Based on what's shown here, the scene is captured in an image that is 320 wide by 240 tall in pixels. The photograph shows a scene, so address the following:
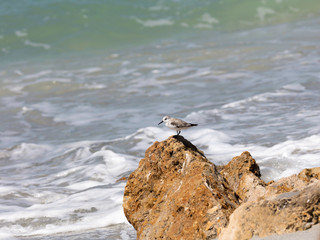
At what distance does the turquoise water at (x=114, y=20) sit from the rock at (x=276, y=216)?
17894 mm

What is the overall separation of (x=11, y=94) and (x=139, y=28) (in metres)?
10.4

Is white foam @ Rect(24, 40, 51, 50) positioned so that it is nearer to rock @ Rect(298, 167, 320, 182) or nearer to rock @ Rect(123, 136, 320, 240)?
rock @ Rect(123, 136, 320, 240)

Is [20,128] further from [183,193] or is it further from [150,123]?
[183,193]

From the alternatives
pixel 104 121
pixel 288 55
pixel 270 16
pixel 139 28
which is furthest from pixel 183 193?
pixel 270 16

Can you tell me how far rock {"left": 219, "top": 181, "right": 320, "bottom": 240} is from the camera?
321cm

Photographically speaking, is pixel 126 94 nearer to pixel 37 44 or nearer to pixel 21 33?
pixel 37 44

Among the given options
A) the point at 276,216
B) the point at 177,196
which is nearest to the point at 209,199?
the point at 177,196

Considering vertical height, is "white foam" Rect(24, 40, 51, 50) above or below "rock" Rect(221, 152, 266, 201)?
below

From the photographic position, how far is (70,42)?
22.0m

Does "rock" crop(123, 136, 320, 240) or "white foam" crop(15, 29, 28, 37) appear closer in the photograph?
"rock" crop(123, 136, 320, 240)

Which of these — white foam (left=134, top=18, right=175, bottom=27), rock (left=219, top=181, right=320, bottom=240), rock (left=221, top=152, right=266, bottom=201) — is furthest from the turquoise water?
rock (left=219, top=181, right=320, bottom=240)

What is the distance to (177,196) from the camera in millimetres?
Answer: 3838

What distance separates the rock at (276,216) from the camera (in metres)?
3.21

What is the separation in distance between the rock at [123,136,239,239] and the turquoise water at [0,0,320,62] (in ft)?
54.9
